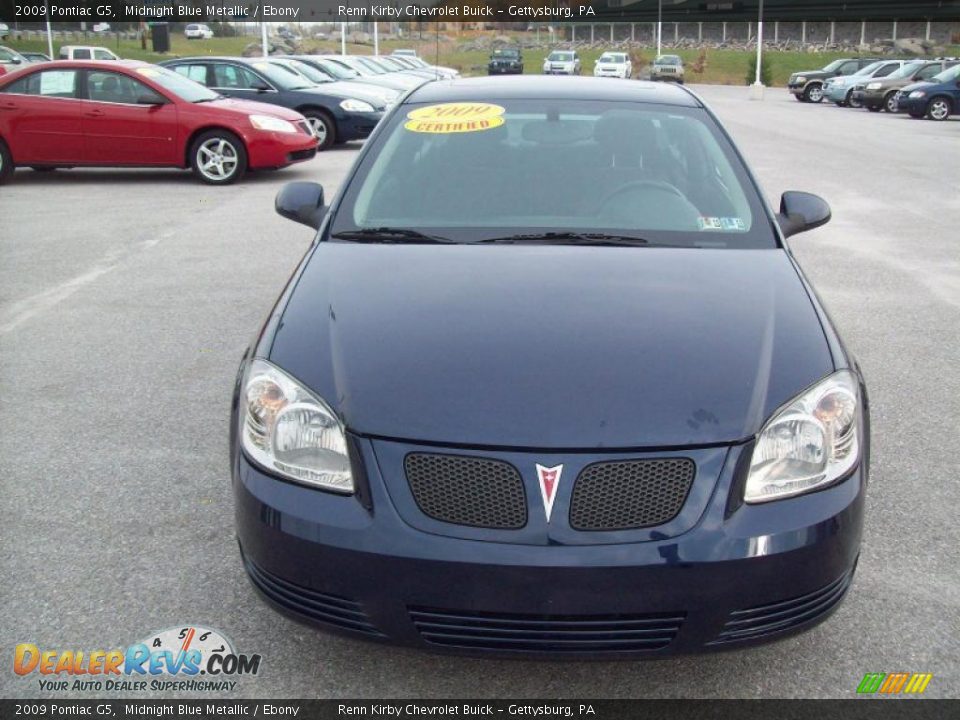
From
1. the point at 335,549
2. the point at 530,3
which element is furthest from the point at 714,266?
the point at 530,3

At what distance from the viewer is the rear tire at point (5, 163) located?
13.1 m

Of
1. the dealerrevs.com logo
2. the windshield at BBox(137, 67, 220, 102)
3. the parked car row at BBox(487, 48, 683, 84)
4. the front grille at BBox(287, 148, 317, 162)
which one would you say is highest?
the parked car row at BBox(487, 48, 683, 84)

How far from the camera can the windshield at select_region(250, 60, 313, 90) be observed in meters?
17.0

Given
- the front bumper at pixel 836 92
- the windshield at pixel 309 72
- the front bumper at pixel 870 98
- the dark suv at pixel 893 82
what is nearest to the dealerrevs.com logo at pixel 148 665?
the windshield at pixel 309 72

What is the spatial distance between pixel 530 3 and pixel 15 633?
94517 millimetres

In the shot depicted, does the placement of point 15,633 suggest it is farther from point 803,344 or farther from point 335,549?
point 803,344

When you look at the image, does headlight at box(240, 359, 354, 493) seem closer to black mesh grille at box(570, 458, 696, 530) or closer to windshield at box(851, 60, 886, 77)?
black mesh grille at box(570, 458, 696, 530)

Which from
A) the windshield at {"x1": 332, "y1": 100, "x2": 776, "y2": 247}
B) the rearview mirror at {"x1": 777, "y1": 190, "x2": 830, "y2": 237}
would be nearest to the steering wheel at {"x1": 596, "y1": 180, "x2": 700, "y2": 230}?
the windshield at {"x1": 332, "y1": 100, "x2": 776, "y2": 247}

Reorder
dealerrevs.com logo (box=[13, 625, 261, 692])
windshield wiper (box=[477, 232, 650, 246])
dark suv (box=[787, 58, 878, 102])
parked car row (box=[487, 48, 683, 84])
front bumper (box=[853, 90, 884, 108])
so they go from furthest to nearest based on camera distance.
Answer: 1. parked car row (box=[487, 48, 683, 84])
2. dark suv (box=[787, 58, 878, 102])
3. front bumper (box=[853, 90, 884, 108])
4. windshield wiper (box=[477, 232, 650, 246])
5. dealerrevs.com logo (box=[13, 625, 261, 692])

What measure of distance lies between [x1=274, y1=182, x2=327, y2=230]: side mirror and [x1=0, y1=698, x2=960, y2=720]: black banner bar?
211 centimetres

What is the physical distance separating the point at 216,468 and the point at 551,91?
6.95ft

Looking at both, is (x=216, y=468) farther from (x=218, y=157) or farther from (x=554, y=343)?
(x=218, y=157)

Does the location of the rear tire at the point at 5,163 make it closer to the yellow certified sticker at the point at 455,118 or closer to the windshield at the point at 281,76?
the windshield at the point at 281,76

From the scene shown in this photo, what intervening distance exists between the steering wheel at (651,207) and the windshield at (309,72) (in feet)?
52.3
